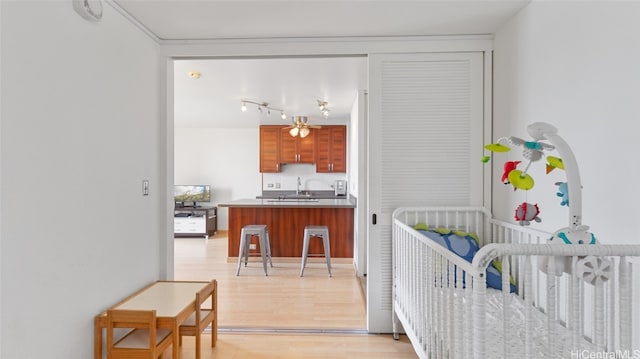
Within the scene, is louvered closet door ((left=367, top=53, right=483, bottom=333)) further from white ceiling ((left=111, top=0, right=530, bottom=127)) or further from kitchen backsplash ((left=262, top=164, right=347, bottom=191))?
kitchen backsplash ((left=262, top=164, right=347, bottom=191))

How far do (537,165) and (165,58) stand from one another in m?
2.63

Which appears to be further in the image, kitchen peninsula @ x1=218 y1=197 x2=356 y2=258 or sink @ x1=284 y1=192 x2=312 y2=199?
sink @ x1=284 y1=192 x2=312 y2=199

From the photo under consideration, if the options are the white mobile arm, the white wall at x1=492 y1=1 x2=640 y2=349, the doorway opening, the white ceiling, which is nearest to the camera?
the white mobile arm

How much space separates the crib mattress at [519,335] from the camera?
106 cm

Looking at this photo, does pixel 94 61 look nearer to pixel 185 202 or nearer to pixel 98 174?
pixel 98 174

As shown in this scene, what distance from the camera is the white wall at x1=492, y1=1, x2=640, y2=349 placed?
137cm

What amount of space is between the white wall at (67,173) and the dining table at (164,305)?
0.05 metres

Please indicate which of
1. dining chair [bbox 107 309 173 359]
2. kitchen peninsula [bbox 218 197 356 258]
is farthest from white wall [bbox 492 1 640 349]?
kitchen peninsula [bbox 218 197 356 258]

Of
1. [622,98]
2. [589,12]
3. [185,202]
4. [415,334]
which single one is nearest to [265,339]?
[415,334]

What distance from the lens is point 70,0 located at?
1737 millimetres

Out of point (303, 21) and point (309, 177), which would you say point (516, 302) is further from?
point (309, 177)

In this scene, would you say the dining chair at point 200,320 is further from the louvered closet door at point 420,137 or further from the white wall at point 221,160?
the white wall at point 221,160

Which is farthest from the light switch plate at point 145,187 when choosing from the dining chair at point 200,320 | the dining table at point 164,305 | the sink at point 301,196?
the sink at point 301,196

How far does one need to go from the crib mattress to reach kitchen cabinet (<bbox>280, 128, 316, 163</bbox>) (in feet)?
16.1
